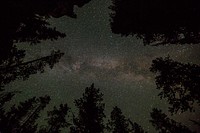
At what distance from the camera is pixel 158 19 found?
1345cm

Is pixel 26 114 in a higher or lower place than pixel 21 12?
lower

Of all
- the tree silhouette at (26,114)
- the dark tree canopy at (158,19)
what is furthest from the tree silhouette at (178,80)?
the tree silhouette at (26,114)

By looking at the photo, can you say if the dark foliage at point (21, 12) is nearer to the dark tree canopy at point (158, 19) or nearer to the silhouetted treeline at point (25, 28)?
the silhouetted treeline at point (25, 28)

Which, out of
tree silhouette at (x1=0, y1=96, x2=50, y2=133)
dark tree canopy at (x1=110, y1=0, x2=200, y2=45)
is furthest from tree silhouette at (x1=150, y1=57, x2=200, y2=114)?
tree silhouette at (x1=0, y1=96, x2=50, y2=133)

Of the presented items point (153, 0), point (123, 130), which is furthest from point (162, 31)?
point (123, 130)

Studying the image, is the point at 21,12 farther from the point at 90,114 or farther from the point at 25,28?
the point at 90,114

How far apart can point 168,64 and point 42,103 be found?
1155 cm

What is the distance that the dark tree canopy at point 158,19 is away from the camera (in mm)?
12422

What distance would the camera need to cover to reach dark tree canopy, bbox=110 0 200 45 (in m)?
12.4

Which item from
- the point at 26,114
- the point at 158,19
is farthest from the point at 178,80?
the point at 26,114

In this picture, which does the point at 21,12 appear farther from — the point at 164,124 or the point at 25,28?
the point at 164,124

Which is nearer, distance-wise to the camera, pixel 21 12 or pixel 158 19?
pixel 21 12

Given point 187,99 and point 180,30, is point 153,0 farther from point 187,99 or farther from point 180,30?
point 187,99

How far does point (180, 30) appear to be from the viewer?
13.7 metres
